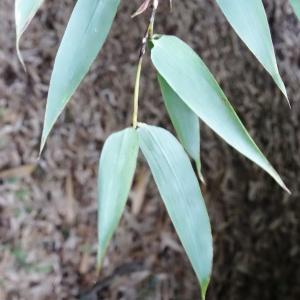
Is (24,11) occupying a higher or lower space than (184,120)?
higher

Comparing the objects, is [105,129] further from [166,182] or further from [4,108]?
[166,182]

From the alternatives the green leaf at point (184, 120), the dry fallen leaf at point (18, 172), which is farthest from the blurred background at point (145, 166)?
the green leaf at point (184, 120)

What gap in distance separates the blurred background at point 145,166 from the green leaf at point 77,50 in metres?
0.61

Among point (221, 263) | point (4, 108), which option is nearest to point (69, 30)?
point (4, 108)

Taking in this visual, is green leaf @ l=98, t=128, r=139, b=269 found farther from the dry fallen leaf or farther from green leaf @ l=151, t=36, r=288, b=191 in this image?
the dry fallen leaf

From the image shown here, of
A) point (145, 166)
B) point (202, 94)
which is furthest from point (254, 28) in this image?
point (145, 166)

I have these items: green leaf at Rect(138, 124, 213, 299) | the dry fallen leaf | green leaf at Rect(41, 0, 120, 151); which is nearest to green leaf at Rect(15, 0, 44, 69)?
green leaf at Rect(41, 0, 120, 151)

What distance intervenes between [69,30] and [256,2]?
0.16 m

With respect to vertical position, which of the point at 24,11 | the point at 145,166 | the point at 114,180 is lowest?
the point at 145,166

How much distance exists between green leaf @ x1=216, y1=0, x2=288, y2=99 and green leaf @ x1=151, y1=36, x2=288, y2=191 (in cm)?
5

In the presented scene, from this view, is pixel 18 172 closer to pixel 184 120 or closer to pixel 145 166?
pixel 145 166

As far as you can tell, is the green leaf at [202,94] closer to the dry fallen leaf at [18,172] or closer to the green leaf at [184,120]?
the green leaf at [184,120]

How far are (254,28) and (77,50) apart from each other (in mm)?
153

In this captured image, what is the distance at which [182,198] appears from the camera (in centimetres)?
59
